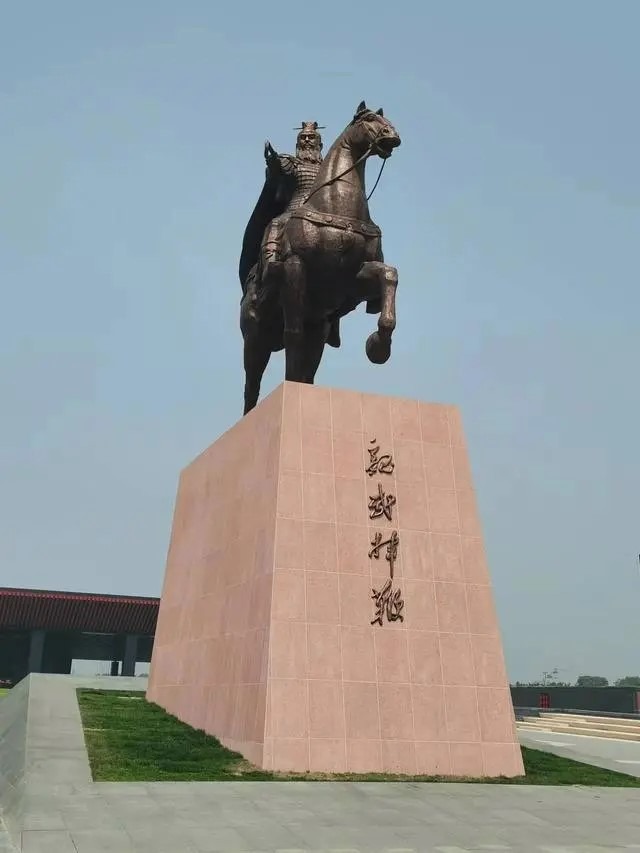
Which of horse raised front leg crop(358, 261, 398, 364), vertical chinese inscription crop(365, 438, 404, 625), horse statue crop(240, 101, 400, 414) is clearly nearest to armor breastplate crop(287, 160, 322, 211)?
horse statue crop(240, 101, 400, 414)

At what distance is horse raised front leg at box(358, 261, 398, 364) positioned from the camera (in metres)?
9.37

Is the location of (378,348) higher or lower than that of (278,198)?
lower

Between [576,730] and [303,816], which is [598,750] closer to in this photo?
[576,730]

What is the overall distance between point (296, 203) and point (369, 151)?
4.38ft

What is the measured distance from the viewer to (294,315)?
10242 millimetres

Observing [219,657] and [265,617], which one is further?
[219,657]

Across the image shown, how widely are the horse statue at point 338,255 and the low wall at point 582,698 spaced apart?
1361 centimetres

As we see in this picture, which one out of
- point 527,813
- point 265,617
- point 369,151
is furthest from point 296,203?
point 527,813

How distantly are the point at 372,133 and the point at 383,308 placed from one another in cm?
220

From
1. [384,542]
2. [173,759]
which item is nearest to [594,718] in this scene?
[384,542]

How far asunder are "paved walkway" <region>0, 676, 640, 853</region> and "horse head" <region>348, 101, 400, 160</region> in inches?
275

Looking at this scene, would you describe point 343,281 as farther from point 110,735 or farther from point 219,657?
point 110,735

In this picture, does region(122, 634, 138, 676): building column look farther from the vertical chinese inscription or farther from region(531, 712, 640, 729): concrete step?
the vertical chinese inscription

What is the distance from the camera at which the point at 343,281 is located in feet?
33.1
